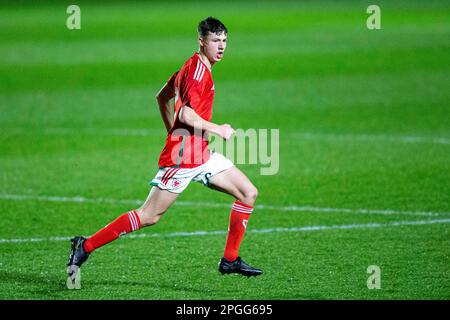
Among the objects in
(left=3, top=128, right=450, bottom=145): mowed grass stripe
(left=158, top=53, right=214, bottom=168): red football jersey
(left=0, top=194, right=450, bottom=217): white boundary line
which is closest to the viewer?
(left=158, top=53, right=214, bottom=168): red football jersey

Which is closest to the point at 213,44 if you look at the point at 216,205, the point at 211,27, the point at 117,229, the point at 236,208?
the point at 211,27

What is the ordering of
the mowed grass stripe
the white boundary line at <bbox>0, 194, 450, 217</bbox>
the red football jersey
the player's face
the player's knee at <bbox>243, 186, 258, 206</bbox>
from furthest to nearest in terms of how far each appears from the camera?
1. the mowed grass stripe
2. the white boundary line at <bbox>0, 194, 450, 217</bbox>
3. the player's knee at <bbox>243, 186, 258, 206</bbox>
4. the player's face
5. the red football jersey

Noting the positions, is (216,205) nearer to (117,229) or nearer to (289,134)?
(117,229)

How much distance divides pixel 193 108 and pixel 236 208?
1058 mm

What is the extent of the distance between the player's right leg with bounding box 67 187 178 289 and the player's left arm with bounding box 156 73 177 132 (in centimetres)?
71

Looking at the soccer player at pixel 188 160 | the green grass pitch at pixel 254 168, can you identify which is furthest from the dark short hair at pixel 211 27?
the green grass pitch at pixel 254 168

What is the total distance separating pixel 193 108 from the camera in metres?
7.90

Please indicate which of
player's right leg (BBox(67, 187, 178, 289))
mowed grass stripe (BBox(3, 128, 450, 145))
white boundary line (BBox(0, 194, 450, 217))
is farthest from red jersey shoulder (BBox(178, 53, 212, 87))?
mowed grass stripe (BBox(3, 128, 450, 145))

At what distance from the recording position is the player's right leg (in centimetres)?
812

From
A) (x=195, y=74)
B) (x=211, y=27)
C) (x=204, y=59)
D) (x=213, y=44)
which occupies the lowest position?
(x=195, y=74)

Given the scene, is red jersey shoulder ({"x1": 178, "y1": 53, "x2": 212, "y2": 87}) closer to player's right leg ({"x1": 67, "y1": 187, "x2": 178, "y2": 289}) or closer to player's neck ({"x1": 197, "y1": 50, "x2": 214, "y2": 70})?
player's neck ({"x1": 197, "y1": 50, "x2": 214, "y2": 70})

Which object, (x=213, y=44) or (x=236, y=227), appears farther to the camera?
(x=236, y=227)

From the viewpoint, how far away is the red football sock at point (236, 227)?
8.41 meters
